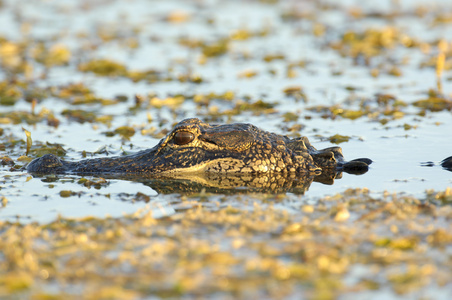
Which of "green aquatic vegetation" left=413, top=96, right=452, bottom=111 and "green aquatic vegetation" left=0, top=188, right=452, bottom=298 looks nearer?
"green aquatic vegetation" left=0, top=188, right=452, bottom=298

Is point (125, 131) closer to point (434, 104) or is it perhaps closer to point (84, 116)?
point (84, 116)

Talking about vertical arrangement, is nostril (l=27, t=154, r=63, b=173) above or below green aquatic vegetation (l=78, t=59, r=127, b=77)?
below

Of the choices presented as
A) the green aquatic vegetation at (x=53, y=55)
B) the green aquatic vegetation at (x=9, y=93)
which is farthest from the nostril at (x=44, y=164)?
the green aquatic vegetation at (x=53, y=55)

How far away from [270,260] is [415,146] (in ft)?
15.9

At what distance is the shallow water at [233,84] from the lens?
7555 millimetres

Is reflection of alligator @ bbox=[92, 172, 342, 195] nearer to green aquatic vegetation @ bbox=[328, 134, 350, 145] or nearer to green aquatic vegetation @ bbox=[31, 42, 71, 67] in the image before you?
green aquatic vegetation @ bbox=[328, 134, 350, 145]

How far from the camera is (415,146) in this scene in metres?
9.45

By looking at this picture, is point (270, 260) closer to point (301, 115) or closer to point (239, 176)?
point (239, 176)

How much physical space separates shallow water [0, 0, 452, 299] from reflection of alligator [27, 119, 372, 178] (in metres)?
0.29

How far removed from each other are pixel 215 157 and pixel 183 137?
45 centimetres

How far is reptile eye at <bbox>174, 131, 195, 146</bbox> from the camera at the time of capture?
315 inches

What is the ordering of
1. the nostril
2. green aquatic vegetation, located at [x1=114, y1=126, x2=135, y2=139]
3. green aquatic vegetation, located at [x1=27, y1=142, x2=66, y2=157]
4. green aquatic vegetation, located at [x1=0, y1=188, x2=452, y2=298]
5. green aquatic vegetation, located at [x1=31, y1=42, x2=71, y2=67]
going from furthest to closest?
green aquatic vegetation, located at [x1=31, y1=42, x2=71, y2=67] → green aquatic vegetation, located at [x1=114, y1=126, x2=135, y2=139] → green aquatic vegetation, located at [x1=27, y1=142, x2=66, y2=157] → the nostril → green aquatic vegetation, located at [x1=0, y1=188, x2=452, y2=298]

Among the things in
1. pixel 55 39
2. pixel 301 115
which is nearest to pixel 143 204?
pixel 301 115

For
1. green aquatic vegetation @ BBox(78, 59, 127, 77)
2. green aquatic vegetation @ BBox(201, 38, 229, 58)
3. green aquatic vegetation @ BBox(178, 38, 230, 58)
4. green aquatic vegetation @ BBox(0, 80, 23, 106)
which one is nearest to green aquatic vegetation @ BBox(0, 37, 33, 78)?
green aquatic vegetation @ BBox(0, 80, 23, 106)
